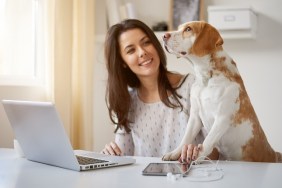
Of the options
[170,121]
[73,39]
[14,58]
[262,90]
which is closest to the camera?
[170,121]

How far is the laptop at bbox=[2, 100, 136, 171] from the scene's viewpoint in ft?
3.72

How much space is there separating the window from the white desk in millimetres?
915

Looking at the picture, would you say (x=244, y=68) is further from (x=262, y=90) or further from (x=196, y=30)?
(x=196, y=30)

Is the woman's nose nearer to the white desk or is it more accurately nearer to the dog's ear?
the dog's ear

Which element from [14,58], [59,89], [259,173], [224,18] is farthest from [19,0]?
[259,173]

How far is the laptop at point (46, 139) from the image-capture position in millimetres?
1133

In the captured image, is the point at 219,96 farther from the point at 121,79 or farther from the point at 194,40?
the point at 121,79

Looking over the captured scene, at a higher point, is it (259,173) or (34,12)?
(34,12)

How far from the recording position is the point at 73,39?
2.42 m

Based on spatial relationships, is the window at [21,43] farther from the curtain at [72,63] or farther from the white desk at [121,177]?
the white desk at [121,177]

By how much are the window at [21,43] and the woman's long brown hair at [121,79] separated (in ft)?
1.81

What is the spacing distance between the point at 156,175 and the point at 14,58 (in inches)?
53.4

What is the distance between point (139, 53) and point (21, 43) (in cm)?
80

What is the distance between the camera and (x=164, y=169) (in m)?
1.12
